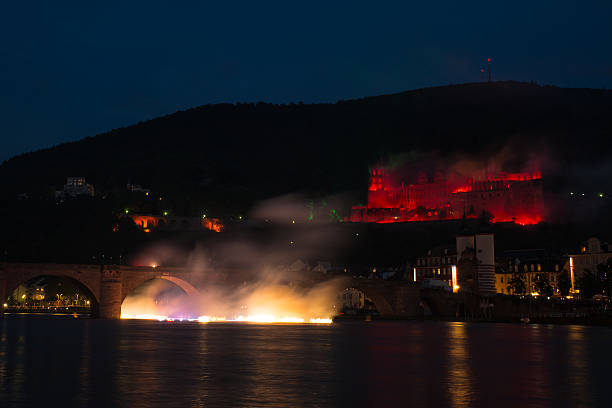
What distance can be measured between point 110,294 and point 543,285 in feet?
201

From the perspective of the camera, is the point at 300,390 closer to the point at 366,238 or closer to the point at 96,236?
the point at 96,236

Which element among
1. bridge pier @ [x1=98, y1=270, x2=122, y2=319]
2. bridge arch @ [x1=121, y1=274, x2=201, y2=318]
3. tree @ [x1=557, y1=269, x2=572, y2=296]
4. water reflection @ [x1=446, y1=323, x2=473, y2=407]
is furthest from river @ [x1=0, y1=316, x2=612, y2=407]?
bridge arch @ [x1=121, y1=274, x2=201, y2=318]

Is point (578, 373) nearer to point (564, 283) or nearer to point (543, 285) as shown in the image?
point (564, 283)

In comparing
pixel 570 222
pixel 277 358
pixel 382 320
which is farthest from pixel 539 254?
pixel 277 358

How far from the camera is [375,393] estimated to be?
2866 cm

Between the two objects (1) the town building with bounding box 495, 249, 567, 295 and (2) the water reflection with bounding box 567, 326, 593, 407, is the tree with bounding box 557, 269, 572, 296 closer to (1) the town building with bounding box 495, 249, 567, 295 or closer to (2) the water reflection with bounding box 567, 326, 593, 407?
(1) the town building with bounding box 495, 249, 567, 295

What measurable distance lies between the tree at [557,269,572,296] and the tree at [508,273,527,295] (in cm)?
634

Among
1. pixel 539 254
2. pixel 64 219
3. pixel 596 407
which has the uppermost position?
pixel 64 219

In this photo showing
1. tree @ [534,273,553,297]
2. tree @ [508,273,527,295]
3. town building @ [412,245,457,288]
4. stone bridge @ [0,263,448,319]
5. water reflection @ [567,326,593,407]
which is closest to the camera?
water reflection @ [567,326,593,407]

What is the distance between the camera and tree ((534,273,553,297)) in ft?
378

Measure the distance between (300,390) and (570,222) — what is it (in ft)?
565

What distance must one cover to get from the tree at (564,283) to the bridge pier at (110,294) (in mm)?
60783

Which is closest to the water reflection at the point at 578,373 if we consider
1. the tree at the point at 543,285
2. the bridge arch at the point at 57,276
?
the tree at the point at 543,285

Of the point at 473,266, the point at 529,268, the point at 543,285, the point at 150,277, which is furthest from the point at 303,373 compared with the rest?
the point at 529,268
